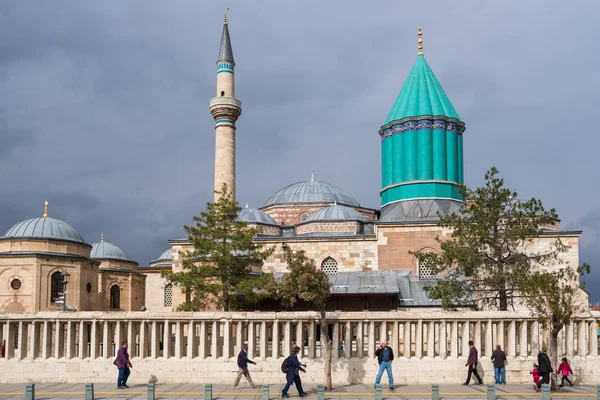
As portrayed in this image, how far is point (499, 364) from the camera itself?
16359 mm

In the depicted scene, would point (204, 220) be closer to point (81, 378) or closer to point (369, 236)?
point (81, 378)

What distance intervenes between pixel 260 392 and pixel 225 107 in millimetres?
23055

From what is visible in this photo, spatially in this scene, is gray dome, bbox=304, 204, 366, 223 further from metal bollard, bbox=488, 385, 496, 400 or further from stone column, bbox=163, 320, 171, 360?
metal bollard, bbox=488, 385, 496, 400

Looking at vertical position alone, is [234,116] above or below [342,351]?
above

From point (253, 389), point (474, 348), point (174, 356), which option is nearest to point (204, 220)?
point (174, 356)

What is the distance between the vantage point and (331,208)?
38531 mm

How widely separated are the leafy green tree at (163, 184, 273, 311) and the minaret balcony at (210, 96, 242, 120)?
12527mm

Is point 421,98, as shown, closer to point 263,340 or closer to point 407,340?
point 407,340

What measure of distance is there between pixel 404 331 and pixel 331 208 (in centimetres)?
2158

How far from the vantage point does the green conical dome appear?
3878cm

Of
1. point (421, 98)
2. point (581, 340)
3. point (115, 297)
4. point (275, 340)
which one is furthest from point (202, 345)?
point (115, 297)

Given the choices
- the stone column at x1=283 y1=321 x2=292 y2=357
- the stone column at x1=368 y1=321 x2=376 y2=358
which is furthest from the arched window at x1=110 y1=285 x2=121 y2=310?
the stone column at x1=368 y1=321 x2=376 y2=358

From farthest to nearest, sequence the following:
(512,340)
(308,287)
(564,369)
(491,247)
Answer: (491,247), (512,340), (564,369), (308,287)

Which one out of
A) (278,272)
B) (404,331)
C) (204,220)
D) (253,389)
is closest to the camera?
(253,389)
